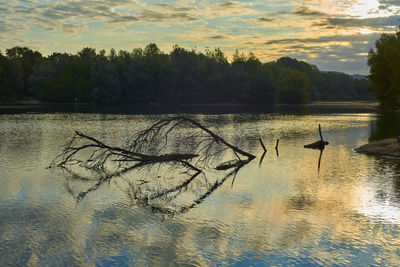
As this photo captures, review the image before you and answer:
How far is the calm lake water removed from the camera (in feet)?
40.0

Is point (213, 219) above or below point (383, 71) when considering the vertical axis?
below

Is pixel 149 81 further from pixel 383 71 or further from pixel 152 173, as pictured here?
pixel 152 173

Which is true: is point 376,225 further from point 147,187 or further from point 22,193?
point 22,193

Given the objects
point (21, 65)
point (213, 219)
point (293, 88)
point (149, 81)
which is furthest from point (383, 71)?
point (21, 65)

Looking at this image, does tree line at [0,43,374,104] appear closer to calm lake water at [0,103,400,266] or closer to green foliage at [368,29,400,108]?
green foliage at [368,29,400,108]

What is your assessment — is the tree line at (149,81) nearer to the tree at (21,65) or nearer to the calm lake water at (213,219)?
the tree at (21,65)

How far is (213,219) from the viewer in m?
15.8

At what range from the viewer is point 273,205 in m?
17.9

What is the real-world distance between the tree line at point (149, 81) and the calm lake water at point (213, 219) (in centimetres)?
11809

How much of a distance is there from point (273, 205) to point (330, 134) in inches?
1395

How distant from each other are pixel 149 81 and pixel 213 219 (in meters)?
133

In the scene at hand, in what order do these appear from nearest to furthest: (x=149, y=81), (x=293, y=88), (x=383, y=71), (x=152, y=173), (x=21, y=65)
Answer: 1. (x=152, y=173)
2. (x=383, y=71)
3. (x=149, y=81)
4. (x=293, y=88)
5. (x=21, y=65)

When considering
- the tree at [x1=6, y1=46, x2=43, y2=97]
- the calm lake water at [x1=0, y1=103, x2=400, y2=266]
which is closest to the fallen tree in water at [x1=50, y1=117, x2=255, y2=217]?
the calm lake water at [x1=0, y1=103, x2=400, y2=266]

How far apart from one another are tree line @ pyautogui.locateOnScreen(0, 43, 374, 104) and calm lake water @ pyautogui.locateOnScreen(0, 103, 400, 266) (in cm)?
11809
